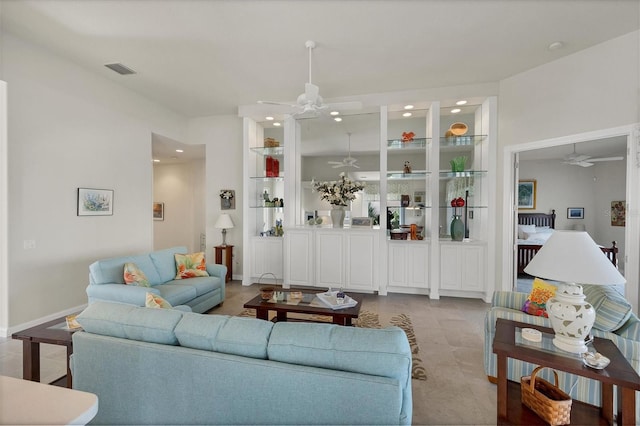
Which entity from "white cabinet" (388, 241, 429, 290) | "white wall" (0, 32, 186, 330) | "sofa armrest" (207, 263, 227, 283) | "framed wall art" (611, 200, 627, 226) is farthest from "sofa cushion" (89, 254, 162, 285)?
"framed wall art" (611, 200, 627, 226)

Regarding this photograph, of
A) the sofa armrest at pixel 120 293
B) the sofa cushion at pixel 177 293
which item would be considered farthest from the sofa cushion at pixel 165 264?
the sofa armrest at pixel 120 293

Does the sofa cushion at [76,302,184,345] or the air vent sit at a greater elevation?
the air vent

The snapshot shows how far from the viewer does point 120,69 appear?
13.1 feet

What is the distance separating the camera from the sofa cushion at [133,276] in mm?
3195

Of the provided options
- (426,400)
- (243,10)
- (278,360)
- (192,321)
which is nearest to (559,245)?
(426,400)

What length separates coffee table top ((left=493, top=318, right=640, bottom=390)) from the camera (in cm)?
152

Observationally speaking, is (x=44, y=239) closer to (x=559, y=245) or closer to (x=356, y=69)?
(x=356, y=69)

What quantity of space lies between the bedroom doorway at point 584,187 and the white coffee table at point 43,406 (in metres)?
4.51

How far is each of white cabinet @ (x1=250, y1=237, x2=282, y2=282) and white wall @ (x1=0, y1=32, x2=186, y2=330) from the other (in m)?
1.93

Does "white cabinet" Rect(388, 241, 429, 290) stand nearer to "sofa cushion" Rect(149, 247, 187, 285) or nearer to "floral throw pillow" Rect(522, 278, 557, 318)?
"floral throw pillow" Rect(522, 278, 557, 318)

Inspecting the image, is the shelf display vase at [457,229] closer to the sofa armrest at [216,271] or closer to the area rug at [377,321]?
the area rug at [377,321]

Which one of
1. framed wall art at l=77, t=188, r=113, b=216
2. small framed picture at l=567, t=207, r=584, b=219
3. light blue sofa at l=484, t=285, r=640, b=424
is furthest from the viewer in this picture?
small framed picture at l=567, t=207, r=584, b=219

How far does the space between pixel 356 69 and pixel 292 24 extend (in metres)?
1.24

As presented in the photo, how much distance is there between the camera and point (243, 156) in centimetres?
554
